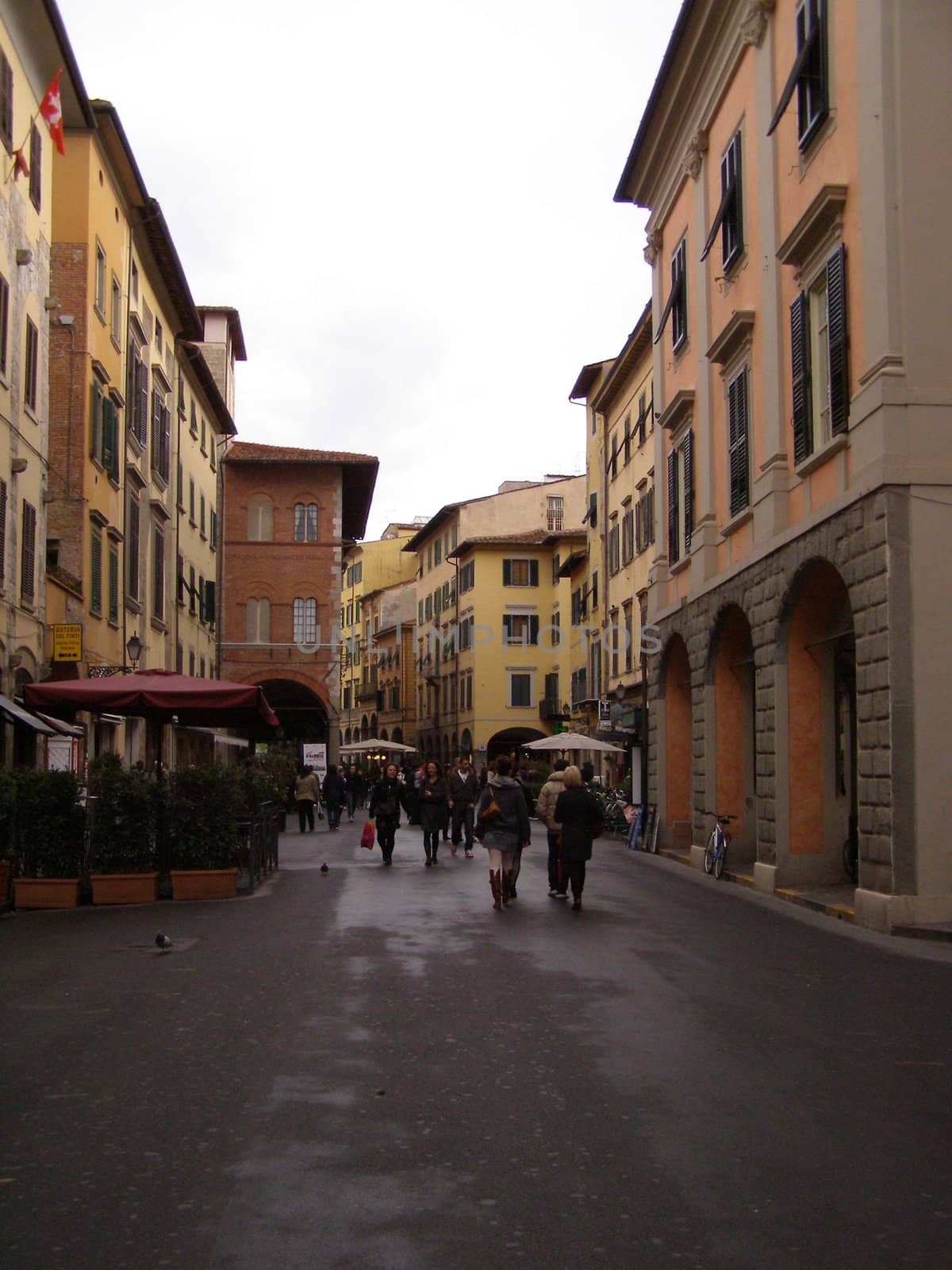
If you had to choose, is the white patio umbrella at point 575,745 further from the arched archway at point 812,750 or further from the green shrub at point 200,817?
the green shrub at point 200,817

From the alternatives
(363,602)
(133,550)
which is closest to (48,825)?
(133,550)

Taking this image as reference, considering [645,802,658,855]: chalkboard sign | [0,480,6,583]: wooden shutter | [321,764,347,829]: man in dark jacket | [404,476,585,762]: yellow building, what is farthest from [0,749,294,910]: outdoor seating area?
[404,476,585,762]: yellow building

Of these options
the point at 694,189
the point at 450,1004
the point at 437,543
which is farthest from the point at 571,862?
the point at 437,543

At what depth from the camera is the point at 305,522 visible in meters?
58.2

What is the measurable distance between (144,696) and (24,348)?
27.8 ft

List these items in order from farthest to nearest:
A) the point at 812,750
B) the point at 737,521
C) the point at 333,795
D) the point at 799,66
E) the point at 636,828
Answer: the point at 333,795, the point at 636,828, the point at 737,521, the point at 812,750, the point at 799,66

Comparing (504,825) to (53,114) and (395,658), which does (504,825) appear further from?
(395,658)

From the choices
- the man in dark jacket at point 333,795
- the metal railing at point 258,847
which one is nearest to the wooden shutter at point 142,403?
the man in dark jacket at point 333,795

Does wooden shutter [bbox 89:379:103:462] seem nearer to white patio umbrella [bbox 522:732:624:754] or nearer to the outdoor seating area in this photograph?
the outdoor seating area

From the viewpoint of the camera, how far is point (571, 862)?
53.6ft

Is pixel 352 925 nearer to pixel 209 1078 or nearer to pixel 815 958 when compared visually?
pixel 815 958

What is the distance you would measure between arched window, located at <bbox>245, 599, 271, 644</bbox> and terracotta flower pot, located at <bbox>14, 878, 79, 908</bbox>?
132ft

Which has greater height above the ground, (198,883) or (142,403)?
(142,403)

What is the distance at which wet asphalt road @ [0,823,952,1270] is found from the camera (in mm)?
4875
